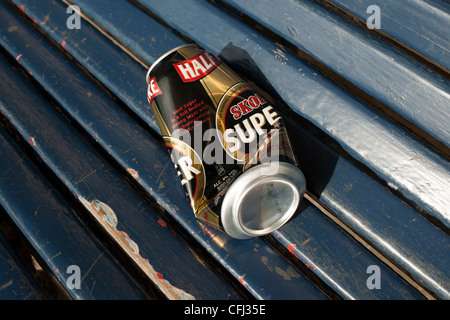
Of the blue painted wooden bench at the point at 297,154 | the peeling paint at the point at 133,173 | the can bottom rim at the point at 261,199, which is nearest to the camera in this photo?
the can bottom rim at the point at 261,199

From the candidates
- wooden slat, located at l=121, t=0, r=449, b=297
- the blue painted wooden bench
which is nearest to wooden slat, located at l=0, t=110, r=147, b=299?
the blue painted wooden bench

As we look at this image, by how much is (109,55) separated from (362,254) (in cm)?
92

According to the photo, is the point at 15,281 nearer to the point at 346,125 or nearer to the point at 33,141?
the point at 33,141

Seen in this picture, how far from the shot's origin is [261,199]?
2.27ft

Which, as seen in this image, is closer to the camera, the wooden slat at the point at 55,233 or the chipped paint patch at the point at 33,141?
the wooden slat at the point at 55,233

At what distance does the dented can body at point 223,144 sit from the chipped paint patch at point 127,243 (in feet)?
0.64

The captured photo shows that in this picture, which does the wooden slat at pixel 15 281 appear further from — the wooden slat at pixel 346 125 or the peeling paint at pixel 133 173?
the wooden slat at pixel 346 125

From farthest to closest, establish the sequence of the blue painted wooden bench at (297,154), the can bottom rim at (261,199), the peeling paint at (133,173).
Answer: the peeling paint at (133,173)
the blue painted wooden bench at (297,154)
the can bottom rim at (261,199)

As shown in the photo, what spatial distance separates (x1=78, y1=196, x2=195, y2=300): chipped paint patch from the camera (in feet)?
2.51

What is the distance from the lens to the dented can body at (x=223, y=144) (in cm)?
67

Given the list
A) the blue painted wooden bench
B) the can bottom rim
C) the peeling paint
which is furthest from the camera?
the peeling paint

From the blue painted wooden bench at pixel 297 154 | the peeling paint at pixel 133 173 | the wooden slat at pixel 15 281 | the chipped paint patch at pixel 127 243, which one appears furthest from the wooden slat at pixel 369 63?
the wooden slat at pixel 15 281

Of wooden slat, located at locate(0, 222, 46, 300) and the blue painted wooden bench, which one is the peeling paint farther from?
wooden slat, located at locate(0, 222, 46, 300)

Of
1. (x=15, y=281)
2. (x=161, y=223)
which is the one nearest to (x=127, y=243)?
(x=161, y=223)
